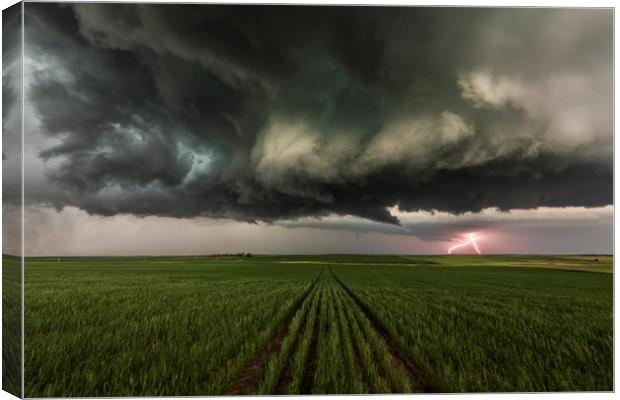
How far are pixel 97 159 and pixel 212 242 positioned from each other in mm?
2195

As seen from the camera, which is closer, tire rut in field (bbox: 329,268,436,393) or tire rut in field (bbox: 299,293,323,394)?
tire rut in field (bbox: 299,293,323,394)

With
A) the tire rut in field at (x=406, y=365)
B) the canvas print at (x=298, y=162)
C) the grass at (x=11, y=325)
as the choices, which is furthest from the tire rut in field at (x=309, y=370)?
the grass at (x=11, y=325)

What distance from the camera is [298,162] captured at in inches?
233

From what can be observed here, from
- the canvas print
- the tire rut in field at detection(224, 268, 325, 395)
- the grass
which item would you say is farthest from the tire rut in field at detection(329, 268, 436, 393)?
the grass

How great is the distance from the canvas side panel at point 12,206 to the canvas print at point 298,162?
0.03 meters

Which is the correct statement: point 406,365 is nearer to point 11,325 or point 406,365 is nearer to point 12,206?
point 11,325

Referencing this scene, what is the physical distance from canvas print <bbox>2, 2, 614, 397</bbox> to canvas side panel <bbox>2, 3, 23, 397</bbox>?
0.10 feet

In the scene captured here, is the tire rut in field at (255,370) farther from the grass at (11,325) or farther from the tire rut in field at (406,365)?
the grass at (11,325)

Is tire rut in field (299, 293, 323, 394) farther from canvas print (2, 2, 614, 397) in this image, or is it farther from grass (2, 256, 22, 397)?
grass (2, 256, 22, 397)

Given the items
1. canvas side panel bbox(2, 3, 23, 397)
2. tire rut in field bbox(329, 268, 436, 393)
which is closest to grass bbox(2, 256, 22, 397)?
canvas side panel bbox(2, 3, 23, 397)

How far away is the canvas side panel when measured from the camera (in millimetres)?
4309

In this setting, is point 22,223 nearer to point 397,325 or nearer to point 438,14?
point 397,325

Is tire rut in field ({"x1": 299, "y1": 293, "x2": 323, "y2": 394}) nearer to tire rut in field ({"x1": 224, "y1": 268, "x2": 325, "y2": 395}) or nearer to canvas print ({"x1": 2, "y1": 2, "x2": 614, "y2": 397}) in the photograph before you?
canvas print ({"x1": 2, "y1": 2, "x2": 614, "y2": 397})

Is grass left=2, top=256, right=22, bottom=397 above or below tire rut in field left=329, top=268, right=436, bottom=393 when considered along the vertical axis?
above
